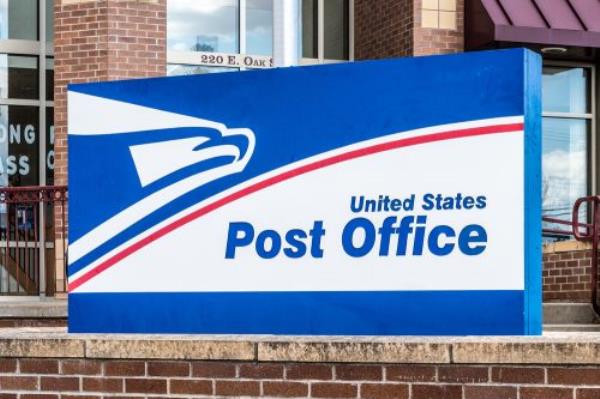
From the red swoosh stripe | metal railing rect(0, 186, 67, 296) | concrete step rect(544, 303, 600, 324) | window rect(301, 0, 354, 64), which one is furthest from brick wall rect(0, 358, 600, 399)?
window rect(301, 0, 354, 64)

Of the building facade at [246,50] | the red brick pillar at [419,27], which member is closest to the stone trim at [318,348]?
the building facade at [246,50]

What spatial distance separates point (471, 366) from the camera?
5980 millimetres

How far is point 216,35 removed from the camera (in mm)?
15852

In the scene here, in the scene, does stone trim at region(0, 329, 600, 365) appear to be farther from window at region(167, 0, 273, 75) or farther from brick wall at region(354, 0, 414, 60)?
brick wall at region(354, 0, 414, 60)

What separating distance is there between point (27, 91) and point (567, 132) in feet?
23.8

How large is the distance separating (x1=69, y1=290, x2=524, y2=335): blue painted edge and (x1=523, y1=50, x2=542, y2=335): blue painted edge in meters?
0.12

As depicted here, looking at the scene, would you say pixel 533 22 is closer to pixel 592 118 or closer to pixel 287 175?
pixel 592 118

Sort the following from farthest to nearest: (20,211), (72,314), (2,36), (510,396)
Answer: (2,36), (20,211), (72,314), (510,396)

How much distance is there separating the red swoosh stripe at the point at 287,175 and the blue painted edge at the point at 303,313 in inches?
6.8

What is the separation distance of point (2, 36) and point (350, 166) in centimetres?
982

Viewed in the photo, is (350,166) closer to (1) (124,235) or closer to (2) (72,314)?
(1) (124,235)

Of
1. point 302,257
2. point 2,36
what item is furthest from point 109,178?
point 2,36

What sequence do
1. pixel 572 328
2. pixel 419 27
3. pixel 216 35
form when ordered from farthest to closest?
pixel 216 35 < pixel 419 27 < pixel 572 328

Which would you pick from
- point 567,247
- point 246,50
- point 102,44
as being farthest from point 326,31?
point 567,247
